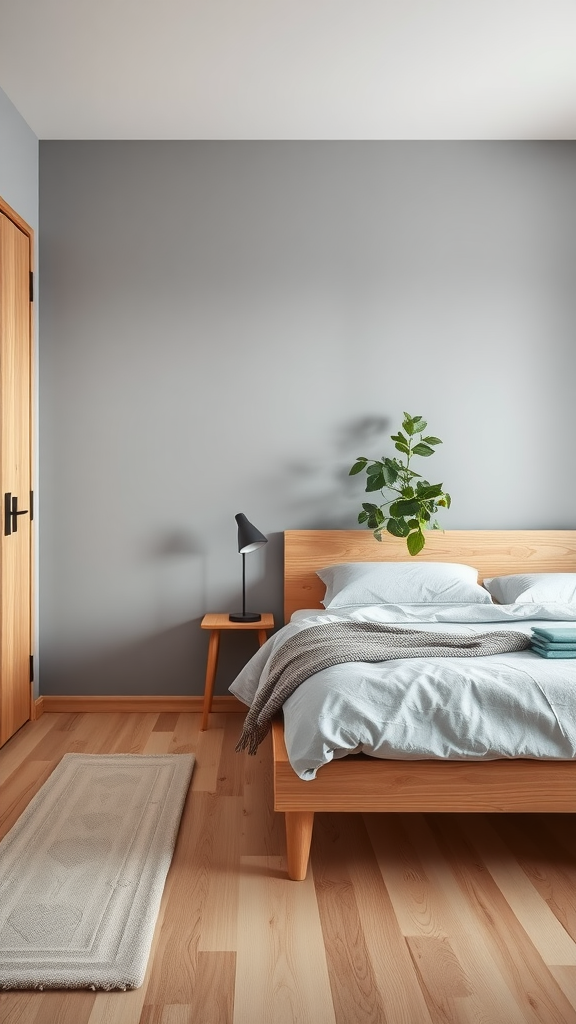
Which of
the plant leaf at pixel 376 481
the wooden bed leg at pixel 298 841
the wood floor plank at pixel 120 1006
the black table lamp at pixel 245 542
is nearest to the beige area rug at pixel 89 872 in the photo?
the wood floor plank at pixel 120 1006

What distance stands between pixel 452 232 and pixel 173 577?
215 cm

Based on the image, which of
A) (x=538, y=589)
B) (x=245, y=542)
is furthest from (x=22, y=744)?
(x=538, y=589)

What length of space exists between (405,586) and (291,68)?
2.16m

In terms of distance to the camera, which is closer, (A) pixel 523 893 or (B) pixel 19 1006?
(B) pixel 19 1006

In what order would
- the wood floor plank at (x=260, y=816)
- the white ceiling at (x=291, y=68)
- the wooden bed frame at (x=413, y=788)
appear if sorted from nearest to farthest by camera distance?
the wooden bed frame at (x=413, y=788)
the wood floor plank at (x=260, y=816)
the white ceiling at (x=291, y=68)

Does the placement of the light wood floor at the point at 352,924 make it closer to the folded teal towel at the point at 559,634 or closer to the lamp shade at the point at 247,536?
the folded teal towel at the point at 559,634

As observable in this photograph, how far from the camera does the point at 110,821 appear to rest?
2.50 metres

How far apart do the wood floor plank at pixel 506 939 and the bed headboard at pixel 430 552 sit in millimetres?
1539

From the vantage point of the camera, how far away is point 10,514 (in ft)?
11.0

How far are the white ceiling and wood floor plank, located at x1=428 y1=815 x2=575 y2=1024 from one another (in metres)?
2.73

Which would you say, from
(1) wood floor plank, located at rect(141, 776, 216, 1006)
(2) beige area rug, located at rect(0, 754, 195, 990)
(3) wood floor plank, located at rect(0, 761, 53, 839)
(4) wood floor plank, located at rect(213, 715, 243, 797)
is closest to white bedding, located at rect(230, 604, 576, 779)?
(1) wood floor plank, located at rect(141, 776, 216, 1006)

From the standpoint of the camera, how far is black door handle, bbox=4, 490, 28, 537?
3.31m

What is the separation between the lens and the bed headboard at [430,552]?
12.5ft

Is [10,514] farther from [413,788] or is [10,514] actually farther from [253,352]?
[413,788]
